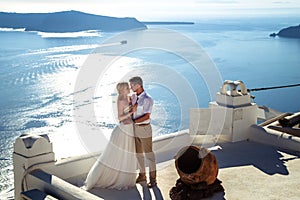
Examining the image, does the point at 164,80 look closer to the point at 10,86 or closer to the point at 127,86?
the point at 10,86

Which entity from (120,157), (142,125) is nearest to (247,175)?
(142,125)

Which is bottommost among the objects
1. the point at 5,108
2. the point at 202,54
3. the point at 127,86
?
the point at 5,108

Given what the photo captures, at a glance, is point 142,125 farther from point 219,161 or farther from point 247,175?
point 219,161

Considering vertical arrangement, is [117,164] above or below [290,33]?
above

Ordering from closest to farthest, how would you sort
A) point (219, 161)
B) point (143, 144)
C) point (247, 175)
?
1. point (143, 144)
2. point (247, 175)
3. point (219, 161)

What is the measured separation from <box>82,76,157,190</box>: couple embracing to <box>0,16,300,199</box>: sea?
1042 cm

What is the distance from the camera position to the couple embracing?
4966mm

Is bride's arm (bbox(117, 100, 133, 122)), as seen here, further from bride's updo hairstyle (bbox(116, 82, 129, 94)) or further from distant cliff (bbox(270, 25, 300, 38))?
distant cliff (bbox(270, 25, 300, 38))

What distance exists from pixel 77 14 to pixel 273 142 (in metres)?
92.6

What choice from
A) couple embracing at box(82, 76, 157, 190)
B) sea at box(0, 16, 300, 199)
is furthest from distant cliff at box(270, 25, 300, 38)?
couple embracing at box(82, 76, 157, 190)

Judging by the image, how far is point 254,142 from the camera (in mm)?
7664

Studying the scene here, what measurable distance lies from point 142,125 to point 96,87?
1837 cm

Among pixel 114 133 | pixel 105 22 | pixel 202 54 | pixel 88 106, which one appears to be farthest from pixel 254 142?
pixel 105 22

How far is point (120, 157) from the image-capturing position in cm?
507
